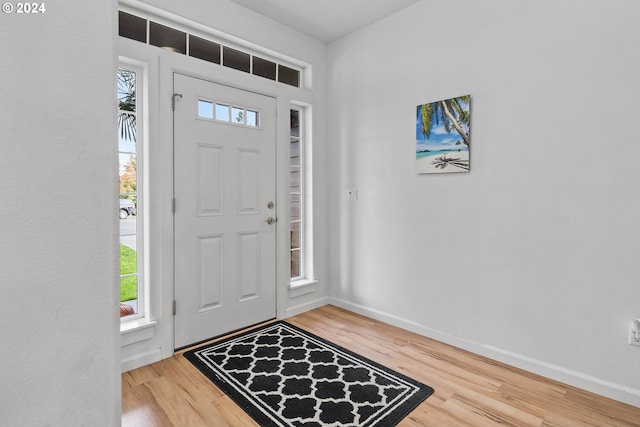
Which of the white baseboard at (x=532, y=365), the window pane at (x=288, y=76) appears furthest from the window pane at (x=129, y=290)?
the window pane at (x=288, y=76)

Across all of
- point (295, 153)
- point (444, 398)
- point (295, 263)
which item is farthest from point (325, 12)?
point (444, 398)

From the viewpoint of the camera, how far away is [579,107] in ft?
6.39

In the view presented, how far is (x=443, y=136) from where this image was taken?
2.53m

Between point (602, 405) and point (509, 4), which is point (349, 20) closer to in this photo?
point (509, 4)

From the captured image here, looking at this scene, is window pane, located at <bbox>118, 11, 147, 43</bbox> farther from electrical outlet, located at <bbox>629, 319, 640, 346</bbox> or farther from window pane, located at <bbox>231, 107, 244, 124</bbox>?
electrical outlet, located at <bbox>629, 319, 640, 346</bbox>

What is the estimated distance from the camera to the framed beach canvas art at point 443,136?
2.41m

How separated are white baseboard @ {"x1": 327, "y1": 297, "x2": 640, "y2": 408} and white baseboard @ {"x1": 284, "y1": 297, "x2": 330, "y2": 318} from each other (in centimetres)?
61

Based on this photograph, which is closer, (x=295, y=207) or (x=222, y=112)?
(x=222, y=112)

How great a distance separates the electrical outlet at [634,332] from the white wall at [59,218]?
2.37 metres

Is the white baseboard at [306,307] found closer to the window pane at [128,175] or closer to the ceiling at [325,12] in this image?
the window pane at [128,175]

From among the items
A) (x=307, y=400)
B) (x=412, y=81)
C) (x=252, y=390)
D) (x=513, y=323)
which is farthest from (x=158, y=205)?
(x=513, y=323)

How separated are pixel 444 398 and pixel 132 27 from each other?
297cm

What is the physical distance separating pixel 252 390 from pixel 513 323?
5.64 feet

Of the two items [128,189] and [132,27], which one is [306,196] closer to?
[128,189]
